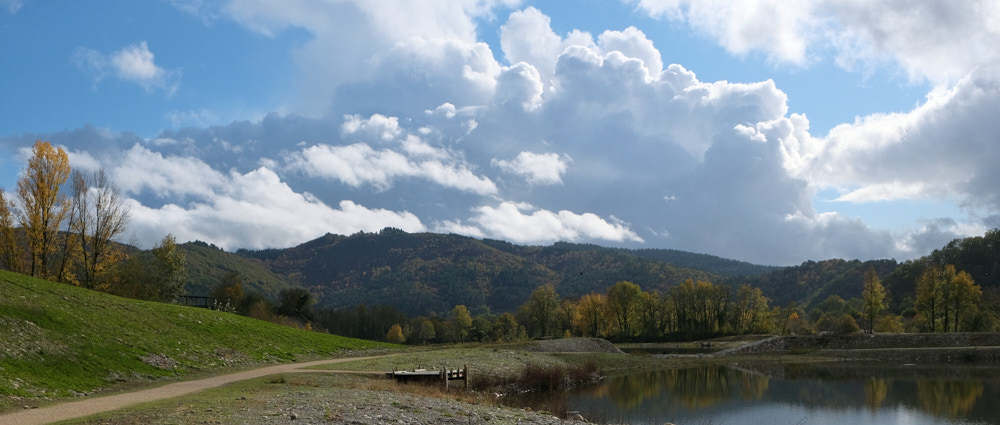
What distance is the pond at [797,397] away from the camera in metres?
36.4

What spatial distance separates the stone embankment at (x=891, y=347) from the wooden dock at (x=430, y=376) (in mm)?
64215

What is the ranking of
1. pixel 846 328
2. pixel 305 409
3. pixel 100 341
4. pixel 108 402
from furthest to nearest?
pixel 846 328 → pixel 100 341 → pixel 108 402 → pixel 305 409

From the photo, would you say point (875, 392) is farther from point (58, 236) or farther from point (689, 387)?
point (58, 236)

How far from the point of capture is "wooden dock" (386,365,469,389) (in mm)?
37787

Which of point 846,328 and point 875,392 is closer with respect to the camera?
point 875,392

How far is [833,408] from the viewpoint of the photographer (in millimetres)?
40875

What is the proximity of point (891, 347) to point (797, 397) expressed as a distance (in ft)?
157

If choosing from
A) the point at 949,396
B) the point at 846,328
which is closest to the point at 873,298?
the point at 846,328

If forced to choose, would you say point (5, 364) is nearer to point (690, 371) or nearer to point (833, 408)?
point (833, 408)

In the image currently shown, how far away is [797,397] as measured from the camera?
46.2 m

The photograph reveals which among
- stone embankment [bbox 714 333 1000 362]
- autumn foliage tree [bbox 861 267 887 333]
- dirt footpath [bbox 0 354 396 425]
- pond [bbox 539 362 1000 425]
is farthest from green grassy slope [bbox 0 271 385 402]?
autumn foliage tree [bbox 861 267 887 333]

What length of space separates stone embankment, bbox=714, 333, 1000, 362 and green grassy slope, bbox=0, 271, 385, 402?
69459 millimetres

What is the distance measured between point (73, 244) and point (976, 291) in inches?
4402

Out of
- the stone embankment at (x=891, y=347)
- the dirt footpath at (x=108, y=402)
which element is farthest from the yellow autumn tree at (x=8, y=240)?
the stone embankment at (x=891, y=347)
